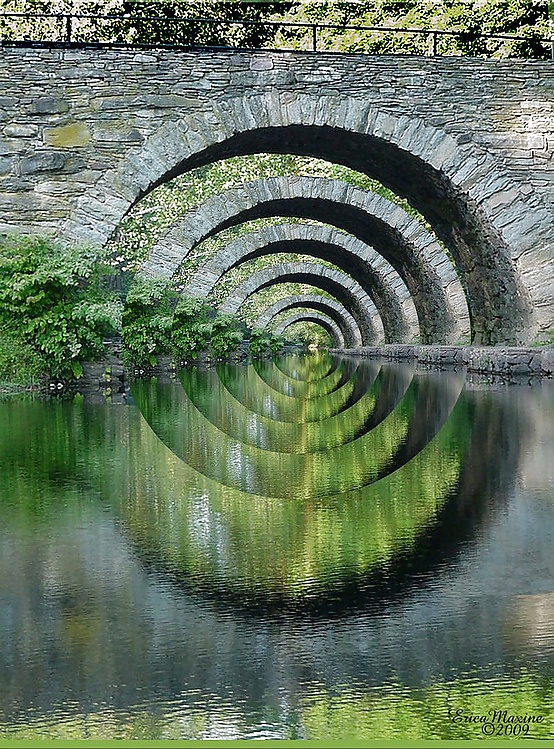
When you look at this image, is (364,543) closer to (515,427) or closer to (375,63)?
(515,427)

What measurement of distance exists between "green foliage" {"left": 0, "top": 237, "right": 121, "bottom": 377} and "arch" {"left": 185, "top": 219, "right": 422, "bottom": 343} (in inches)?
505

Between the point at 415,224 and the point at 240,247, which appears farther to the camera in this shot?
the point at 240,247

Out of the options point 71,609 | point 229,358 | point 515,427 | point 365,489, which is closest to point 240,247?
point 229,358

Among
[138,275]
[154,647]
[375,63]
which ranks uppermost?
[375,63]

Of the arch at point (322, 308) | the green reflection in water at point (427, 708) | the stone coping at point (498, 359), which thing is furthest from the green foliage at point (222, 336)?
the green reflection in water at point (427, 708)

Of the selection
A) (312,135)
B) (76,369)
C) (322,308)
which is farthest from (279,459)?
(322,308)

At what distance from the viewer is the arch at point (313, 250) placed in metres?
24.1

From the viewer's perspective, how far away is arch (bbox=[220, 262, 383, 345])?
29.8 meters

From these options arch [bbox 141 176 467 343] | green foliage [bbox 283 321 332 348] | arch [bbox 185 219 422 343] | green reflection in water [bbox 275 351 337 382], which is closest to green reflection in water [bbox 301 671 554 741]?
green reflection in water [bbox 275 351 337 382]

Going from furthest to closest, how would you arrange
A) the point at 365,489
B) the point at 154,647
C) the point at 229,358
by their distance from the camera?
the point at 229,358, the point at 365,489, the point at 154,647

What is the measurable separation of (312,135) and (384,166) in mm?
1483

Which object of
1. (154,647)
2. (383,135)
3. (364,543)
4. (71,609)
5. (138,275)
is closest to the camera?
(154,647)

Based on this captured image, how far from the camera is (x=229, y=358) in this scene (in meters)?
29.0

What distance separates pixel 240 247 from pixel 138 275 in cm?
606
